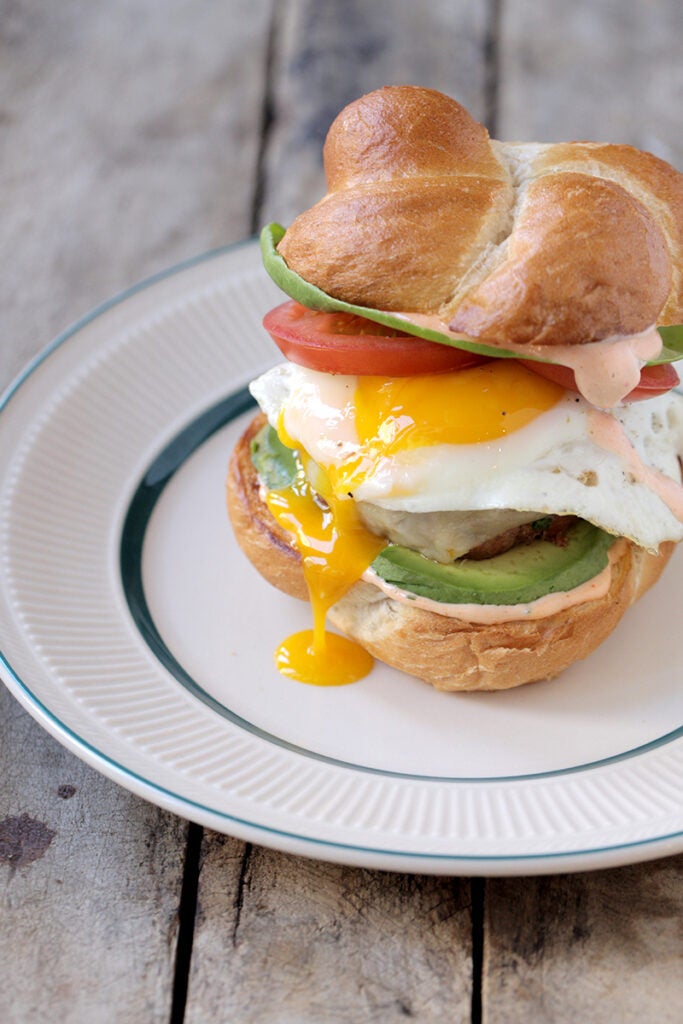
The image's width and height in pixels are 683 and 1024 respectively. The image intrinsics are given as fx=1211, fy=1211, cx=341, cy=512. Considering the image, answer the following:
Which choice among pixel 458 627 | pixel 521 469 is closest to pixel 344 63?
pixel 521 469

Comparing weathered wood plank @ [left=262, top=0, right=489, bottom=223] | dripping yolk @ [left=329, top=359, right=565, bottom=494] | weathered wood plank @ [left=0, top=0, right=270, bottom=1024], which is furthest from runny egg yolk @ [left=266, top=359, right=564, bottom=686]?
weathered wood plank @ [left=262, top=0, right=489, bottom=223]

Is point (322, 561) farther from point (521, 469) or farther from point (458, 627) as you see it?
point (521, 469)

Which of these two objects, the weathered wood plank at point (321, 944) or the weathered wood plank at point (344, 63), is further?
the weathered wood plank at point (344, 63)

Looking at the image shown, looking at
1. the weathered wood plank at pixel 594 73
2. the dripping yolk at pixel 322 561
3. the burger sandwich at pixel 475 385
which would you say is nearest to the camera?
the burger sandwich at pixel 475 385

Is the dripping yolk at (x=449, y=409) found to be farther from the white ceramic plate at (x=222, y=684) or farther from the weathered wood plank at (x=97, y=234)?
the weathered wood plank at (x=97, y=234)

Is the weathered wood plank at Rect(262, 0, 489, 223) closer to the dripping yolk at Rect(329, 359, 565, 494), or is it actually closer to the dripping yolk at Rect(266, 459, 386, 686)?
the dripping yolk at Rect(266, 459, 386, 686)

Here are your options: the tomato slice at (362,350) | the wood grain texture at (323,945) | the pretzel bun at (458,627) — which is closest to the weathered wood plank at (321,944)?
the wood grain texture at (323,945)
